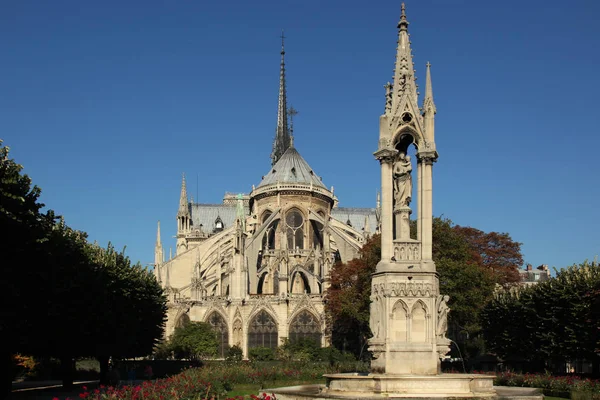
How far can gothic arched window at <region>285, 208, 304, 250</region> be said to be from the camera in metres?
87.6

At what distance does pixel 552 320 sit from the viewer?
3400cm

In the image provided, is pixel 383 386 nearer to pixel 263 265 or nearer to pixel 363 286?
pixel 363 286

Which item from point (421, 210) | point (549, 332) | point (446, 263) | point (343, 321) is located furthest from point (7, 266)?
point (343, 321)

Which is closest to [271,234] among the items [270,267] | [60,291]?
[270,267]

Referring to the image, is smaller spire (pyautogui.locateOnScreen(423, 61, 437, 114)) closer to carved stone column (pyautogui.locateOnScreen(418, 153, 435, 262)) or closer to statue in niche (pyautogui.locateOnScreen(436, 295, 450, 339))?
carved stone column (pyautogui.locateOnScreen(418, 153, 435, 262))

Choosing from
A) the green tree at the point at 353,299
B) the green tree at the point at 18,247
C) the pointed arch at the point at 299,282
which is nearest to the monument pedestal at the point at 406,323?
the green tree at the point at 18,247

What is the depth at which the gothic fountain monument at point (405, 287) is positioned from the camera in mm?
16906

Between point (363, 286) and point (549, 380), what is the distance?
80.1 ft

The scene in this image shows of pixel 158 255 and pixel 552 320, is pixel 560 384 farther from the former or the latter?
pixel 158 255

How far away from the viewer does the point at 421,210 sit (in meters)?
19.2

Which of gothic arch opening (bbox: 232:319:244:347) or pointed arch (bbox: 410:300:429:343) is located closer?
pointed arch (bbox: 410:300:429:343)

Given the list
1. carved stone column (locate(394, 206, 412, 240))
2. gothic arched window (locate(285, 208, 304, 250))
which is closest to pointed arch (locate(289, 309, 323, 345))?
gothic arched window (locate(285, 208, 304, 250))

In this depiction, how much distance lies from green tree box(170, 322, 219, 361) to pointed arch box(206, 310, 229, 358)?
3.79 metres

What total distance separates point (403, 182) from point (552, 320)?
17.2 meters
